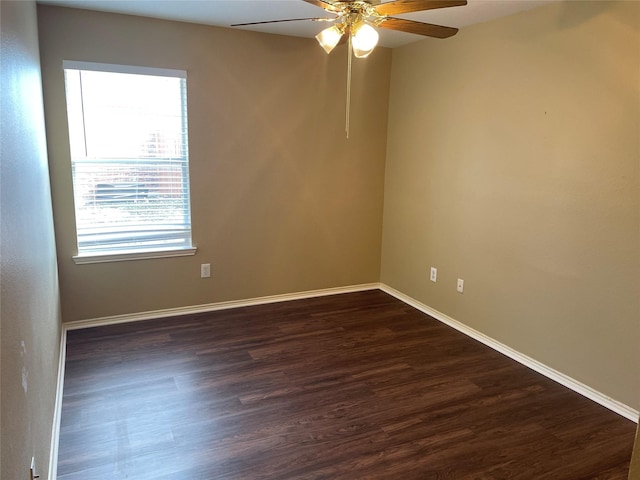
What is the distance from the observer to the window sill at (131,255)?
3498mm

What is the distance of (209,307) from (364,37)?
2.73 meters

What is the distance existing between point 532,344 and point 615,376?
1.86ft

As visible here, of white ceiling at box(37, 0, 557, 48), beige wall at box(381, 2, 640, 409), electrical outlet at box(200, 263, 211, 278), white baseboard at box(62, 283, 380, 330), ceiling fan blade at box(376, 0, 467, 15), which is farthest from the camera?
electrical outlet at box(200, 263, 211, 278)

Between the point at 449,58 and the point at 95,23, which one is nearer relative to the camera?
the point at 95,23

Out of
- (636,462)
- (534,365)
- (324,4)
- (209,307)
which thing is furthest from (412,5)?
(209,307)

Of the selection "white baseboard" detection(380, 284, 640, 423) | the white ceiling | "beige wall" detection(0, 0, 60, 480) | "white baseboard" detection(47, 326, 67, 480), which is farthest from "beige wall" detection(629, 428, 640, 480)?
the white ceiling

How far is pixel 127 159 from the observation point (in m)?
3.54

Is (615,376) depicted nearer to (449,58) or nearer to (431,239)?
(431,239)

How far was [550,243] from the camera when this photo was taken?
2.99m

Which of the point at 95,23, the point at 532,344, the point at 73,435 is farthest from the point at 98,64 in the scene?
the point at 532,344

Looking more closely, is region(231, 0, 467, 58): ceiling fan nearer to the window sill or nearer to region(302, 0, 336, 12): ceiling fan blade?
region(302, 0, 336, 12): ceiling fan blade

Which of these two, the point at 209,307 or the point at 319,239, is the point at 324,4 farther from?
the point at 209,307

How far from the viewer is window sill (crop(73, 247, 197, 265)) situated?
11.5ft

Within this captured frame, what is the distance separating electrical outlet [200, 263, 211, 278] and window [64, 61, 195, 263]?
0.20 meters
